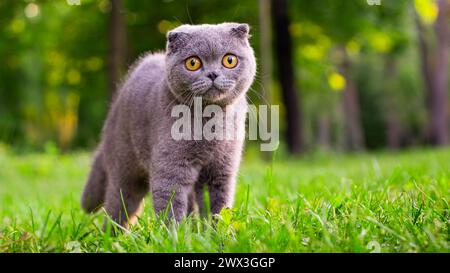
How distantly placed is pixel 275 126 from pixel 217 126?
1.35 m

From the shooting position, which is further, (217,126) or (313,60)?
→ (313,60)

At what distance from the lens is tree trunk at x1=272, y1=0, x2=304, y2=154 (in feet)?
37.0

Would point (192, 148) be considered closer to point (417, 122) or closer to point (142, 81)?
point (142, 81)

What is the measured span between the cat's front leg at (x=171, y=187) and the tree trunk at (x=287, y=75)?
29.7 feet

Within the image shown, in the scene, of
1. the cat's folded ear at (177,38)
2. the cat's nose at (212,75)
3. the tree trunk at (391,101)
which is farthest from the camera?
the tree trunk at (391,101)

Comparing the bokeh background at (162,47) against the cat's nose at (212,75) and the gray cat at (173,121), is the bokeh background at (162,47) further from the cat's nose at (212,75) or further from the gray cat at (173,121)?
the cat's nose at (212,75)

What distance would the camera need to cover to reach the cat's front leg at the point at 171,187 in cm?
253

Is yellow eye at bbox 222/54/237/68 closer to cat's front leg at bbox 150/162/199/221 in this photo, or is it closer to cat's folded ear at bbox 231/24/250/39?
cat's folded ear at bbox 231/24/250/39

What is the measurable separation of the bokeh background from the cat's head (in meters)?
3.53

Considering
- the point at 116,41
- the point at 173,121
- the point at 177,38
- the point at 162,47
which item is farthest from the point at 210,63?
the point at 162,47
